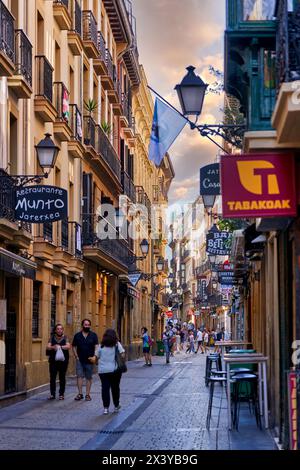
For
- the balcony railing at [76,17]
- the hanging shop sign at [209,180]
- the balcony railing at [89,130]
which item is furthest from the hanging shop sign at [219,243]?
the balcony railing at [76,17]

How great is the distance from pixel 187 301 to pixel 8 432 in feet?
410

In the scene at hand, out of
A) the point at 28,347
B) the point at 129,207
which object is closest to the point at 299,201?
the point at 28,347

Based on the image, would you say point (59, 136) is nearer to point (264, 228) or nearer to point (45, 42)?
point (45, 42)

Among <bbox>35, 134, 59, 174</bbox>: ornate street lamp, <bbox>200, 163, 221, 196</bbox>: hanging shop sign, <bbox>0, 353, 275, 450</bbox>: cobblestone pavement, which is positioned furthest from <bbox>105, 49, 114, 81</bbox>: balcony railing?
<bbox>35, 134, 59, 174</bbox>: ornate street lamp

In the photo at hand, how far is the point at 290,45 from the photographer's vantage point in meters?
9.25

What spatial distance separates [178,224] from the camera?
16738cm

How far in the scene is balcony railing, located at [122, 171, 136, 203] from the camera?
42.6m

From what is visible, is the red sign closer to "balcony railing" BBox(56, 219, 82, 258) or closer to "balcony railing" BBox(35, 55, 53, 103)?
"balcony railing" BBox(35, 55, 53, 103)

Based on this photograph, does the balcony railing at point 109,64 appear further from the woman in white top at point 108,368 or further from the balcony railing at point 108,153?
the woman in white top at point 108,368

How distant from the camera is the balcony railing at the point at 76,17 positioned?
29.6 meters

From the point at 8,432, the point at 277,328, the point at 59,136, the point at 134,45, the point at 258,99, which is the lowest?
the point at 8,432

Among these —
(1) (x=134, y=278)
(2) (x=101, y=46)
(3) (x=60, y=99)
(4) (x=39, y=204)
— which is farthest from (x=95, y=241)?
(4) (x=39, y=204)

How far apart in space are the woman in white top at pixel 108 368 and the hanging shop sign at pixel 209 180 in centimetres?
367

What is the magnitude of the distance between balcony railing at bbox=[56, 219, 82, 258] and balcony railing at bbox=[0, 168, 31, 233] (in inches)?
288
